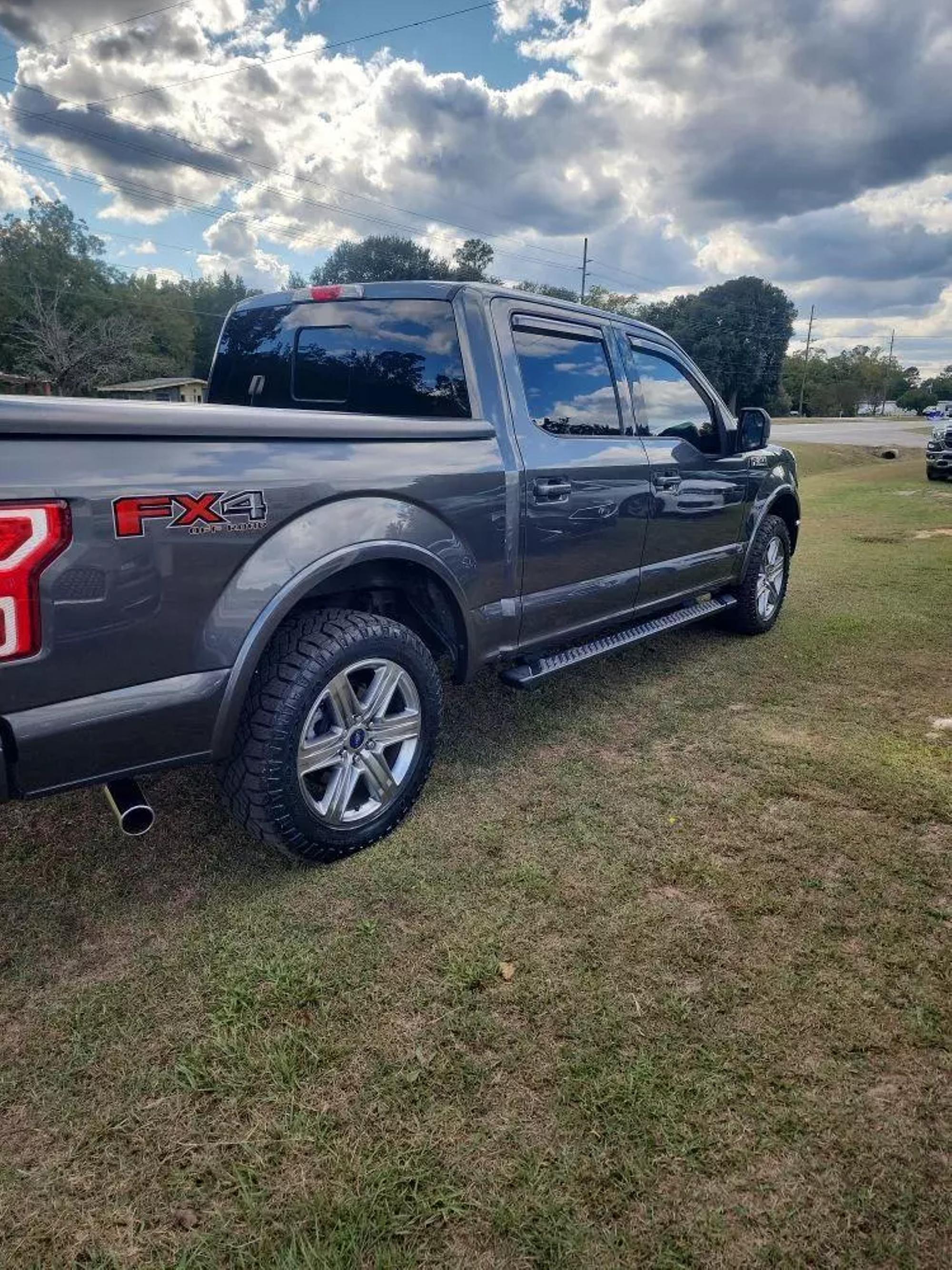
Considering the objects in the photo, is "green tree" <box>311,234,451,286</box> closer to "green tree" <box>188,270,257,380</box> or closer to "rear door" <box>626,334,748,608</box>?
"green tree" <box>188,270,257,380</box>

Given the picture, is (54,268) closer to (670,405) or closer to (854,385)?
(670,405)

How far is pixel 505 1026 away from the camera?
189 cm

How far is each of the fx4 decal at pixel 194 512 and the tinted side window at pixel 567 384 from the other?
4.65 ft

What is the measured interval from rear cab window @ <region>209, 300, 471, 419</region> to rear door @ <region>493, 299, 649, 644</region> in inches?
10.0

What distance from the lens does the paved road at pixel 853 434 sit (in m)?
31.6

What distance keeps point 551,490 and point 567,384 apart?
60 centimetres

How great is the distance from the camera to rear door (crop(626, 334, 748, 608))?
3.87 m

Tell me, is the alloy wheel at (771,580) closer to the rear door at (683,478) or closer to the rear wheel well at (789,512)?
the rear wheel well at (789,512)

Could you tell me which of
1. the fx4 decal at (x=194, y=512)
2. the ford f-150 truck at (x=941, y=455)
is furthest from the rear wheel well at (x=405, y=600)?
the ford f-150 truck at (x=941, y=455)

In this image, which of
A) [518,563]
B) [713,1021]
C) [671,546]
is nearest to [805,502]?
[671,546]

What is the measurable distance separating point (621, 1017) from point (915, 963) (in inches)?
34.7

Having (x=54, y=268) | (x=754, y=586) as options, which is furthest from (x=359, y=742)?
(x=54, y=268)

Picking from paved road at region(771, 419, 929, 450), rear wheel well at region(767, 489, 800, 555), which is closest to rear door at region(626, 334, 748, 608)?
rear wheel well at region(767, 489, 800, 555)

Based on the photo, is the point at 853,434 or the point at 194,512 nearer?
the point at 194,512
